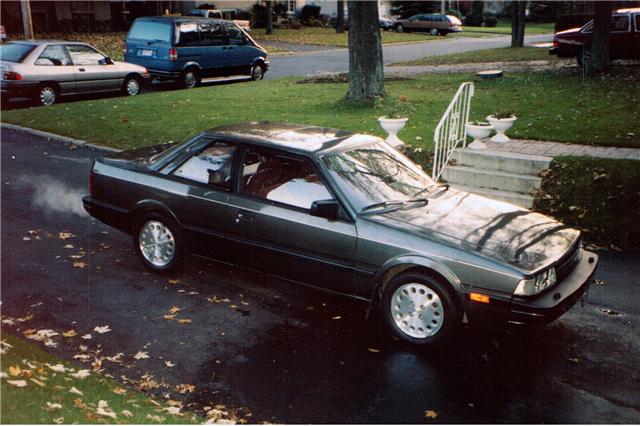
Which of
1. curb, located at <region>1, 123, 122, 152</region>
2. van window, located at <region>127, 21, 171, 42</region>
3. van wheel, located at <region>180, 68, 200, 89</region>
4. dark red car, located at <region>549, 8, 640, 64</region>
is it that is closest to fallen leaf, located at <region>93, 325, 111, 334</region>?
curb, located at <region>1, 123, 122, 152</region>

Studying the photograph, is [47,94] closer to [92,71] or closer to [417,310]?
[92,71]

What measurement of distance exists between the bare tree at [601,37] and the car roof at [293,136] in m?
14.1

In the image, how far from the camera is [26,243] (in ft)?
24.6

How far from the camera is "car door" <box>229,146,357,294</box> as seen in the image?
554 centimetres

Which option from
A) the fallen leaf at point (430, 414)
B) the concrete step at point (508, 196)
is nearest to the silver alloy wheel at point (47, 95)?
the concrete step at point (508, 196)

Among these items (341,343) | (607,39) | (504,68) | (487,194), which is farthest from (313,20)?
(341,343)

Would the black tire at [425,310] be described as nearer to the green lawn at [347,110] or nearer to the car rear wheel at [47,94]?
the green lawn at [347,110]

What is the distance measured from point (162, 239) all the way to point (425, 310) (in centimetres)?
284

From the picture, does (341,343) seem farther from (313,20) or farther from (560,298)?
(313,20)

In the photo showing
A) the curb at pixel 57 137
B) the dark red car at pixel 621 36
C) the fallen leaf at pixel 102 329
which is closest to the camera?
the fallen leaf at pixel 102 329

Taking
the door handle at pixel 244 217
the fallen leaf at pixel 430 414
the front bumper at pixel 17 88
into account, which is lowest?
the fallen leaf at pixel 430 414

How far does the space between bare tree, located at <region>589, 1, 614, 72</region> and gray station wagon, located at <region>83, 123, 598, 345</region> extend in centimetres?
1407

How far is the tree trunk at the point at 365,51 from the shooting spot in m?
14.6

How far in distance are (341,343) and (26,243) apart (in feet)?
13.7
